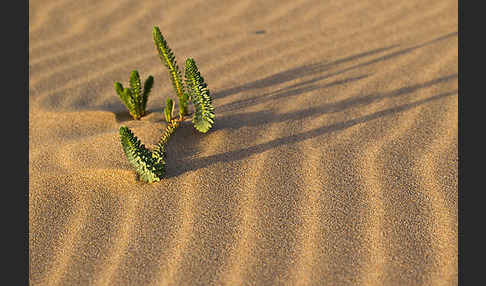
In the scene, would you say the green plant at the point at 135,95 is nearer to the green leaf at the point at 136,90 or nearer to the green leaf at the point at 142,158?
the green leaf at the point at 136,90

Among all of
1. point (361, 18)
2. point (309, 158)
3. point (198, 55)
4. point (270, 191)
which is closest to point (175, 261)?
point (270, 191)

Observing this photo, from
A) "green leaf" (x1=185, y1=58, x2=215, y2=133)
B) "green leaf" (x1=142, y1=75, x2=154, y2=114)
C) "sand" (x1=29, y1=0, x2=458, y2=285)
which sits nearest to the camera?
"sand" (x1=29, y1=0, x2=458, y2=285)

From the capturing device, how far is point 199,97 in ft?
8.62

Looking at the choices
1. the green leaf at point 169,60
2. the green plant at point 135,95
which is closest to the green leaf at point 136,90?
the green plant at point 135,95

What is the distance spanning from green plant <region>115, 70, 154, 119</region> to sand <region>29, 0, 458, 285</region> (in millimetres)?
66

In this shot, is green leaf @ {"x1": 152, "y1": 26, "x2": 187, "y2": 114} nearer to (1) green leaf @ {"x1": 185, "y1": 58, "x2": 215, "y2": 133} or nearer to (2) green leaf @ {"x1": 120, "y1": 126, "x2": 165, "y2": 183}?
(1) green leaf @ {"x1": 185, "y1": 58, "x2": 215, "y2": 133}

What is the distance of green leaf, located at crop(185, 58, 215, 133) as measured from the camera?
8.50ft

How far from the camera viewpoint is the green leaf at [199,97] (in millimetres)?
2590

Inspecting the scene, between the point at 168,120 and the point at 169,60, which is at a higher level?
the point at 169,60

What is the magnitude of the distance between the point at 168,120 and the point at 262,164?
0.55 meters

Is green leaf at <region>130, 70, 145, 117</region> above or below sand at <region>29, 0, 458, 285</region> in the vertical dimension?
above

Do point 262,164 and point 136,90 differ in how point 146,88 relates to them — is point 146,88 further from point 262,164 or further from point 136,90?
point 262,164

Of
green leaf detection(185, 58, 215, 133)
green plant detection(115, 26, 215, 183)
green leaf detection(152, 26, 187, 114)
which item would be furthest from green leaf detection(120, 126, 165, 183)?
green leaf detection(152, 26, 187, 114)

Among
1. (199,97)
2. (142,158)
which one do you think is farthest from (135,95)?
(142,158)
